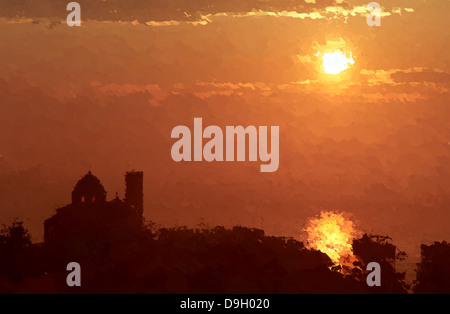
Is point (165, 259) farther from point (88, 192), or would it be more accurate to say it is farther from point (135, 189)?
point (135, 189)

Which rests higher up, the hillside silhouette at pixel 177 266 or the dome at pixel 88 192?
the dome at pixel 88 192

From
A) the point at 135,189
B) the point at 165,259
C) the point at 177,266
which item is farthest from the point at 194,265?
the point at 135,189

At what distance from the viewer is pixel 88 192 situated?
7081cm

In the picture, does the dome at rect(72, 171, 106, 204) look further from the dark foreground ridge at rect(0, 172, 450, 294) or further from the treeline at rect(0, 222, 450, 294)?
the treeline at rect(0, 222, 450, 294)

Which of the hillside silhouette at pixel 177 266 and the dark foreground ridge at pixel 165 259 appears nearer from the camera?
the hillside silhouette at pixel 177 266

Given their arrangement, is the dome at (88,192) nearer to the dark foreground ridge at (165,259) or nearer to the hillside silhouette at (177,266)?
the dark foreground ridge at (165,259)

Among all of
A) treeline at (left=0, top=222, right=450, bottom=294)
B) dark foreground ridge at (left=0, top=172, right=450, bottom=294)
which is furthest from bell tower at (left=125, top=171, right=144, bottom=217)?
treeline at (left=0, top=222, right=450, bottom=294)

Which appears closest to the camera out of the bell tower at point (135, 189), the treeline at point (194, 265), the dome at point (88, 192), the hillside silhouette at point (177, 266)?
the hillside silhouette at point (177, 266)

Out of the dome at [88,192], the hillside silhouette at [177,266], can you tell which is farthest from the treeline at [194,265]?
the dome at [88,192]

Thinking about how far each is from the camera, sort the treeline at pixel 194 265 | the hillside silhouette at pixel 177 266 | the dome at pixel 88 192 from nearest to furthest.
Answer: the hillside silhouette at pixel 177 266
the treeline at pixel 194 265
the dome at pixel 88 192

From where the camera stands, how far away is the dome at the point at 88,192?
232 feet

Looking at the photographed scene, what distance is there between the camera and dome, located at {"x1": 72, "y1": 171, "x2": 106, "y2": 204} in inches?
2783
